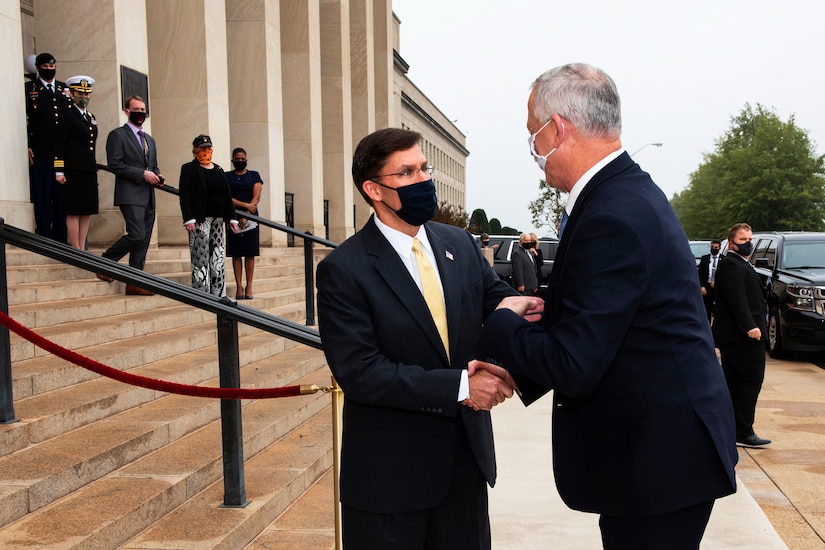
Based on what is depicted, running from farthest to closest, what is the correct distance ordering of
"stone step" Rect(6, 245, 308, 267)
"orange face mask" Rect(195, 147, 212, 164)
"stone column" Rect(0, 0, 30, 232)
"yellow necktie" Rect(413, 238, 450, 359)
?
"orange face mask" Rect(195, 147, 212, 164) → "stone column" Rect(0, 0, 30, 232) → "stone step" Rect(6, 245, 308, 267) → "yellow necktie" Rect(413, 238, 450, 359)

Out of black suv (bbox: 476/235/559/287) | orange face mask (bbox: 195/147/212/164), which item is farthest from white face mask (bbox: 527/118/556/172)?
black suv (bbox: 476/235/559/287)

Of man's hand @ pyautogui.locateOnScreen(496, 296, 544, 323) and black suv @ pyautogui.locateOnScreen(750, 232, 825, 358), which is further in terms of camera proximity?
black suv @ pyautogui.locateOnScreen(750, 232, 825, 358)

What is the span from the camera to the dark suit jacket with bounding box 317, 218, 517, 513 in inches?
105

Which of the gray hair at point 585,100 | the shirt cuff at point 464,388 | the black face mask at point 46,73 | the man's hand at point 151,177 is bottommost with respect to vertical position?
the shirt cuff at point 464,388

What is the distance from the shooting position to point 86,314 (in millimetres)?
7117

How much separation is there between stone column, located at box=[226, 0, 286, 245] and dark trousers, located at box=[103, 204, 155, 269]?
6948mm

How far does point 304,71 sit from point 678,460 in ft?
57.4

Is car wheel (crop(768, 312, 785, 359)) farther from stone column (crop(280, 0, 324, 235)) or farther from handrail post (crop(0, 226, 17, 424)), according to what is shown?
handrail post (crop(0, 226, 17, 424))

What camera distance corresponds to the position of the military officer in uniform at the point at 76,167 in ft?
27.5

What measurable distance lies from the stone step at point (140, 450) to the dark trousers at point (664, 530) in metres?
2.80

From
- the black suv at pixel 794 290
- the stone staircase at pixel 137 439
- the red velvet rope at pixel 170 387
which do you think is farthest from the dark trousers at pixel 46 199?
the black suv at pixel 794 290

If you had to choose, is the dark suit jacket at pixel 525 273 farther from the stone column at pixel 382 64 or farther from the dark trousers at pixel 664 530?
the dark trousers at pixel 664 530

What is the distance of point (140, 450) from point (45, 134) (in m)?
4.67

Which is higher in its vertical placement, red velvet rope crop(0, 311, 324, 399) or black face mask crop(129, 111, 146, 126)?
black face mask crop(129, 111, 146, 126)
